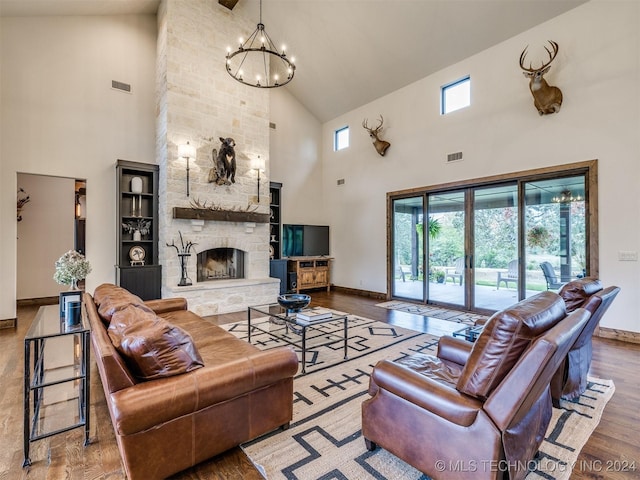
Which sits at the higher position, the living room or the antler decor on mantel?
the living room

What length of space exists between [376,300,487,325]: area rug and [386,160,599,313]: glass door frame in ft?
0.91

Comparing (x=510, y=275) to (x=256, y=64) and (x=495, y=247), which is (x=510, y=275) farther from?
(x=256, y=64)

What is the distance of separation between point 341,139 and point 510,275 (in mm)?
5201

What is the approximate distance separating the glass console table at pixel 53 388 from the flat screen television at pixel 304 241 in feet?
16.6

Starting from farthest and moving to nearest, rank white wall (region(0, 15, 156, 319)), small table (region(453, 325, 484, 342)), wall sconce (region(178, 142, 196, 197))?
wall sconce (region(178, 142, 196, 197)), white wall (region(0, 15, 156, 319)), small table (region(453, 325, 484, 342))

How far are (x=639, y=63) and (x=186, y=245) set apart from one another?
7134mm

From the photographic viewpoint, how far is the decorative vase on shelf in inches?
225

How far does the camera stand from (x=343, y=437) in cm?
213

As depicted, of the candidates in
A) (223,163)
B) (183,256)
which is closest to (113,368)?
(183,256)

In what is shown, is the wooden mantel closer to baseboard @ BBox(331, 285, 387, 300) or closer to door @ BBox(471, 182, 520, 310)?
baseboard @ BBox(331, 285, 387, 300)

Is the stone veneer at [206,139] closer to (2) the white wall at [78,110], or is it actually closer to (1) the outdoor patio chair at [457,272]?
(2) the white wall at [78,110]

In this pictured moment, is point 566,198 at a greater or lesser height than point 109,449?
greater

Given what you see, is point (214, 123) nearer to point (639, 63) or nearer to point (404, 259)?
point (404, 259)

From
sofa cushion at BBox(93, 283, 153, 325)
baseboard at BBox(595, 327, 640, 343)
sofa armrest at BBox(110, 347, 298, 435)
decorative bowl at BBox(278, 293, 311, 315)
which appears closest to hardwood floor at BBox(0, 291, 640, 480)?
sofa armrest at BBox(110, 347, 298, 435)
